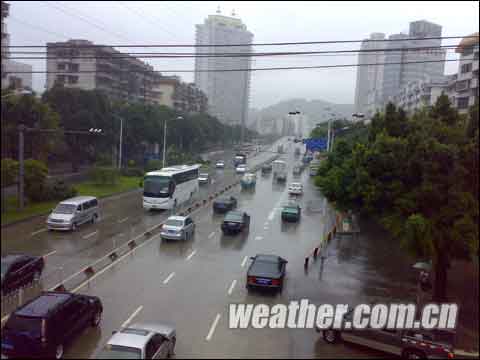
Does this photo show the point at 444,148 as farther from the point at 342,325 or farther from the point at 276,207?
the point at 276,207

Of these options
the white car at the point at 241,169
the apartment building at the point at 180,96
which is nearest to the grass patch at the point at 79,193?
the white car at the point at 241,169

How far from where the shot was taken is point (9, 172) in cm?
867

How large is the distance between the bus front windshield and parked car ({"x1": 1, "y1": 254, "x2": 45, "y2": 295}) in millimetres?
15390

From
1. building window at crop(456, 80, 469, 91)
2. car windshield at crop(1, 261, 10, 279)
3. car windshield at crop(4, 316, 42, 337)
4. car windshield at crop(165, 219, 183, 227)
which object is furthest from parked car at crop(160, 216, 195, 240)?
building window at crop(456, 80, 469, 91)

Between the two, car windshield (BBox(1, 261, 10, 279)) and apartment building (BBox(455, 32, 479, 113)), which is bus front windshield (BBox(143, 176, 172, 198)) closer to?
car windshield (BBox(1, 261, 10, 279))

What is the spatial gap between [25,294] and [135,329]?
3452mm

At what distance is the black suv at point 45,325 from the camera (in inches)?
340

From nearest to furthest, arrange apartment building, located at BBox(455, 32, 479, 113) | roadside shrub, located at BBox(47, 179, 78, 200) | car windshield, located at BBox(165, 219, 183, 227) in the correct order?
roadside shrub, located at BBox(47, 179, 78, 200)
car windshield, located at BBox(165, 219, 183, 227)
apartment building, located at BBox(455, 32, 479, 113)

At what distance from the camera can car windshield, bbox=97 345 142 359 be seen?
27.7 feet

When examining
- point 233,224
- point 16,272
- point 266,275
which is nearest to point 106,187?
point 233,224

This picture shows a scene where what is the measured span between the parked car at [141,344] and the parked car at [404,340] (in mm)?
3921

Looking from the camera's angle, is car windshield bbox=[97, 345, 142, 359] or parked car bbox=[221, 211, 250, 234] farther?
parked car bbox=[221, 211, 250, 234]

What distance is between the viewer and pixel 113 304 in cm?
1246

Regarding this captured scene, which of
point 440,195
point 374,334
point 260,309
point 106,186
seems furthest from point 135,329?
point 106,186
